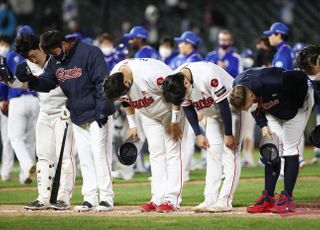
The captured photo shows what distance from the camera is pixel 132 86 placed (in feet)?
34.8

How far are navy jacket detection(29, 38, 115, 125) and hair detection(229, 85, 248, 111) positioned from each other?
5.74ft

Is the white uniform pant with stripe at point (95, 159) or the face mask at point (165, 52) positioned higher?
the face mask at point (165, 52)

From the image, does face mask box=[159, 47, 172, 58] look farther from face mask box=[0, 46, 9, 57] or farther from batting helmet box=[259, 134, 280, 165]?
batting helmet box=[259, 134, 280, 165]

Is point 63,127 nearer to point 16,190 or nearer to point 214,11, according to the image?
point 16,190

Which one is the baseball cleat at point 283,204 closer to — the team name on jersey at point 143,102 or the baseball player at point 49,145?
the team name on jersey at point 143,102

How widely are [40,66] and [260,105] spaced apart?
344 centimetres

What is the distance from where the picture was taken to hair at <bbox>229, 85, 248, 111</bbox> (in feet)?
31.7

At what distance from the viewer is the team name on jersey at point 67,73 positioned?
10820 millimetres

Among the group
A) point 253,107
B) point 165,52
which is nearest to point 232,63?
point 165,52

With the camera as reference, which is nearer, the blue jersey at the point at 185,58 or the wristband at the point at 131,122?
the wristband at the point at 131,122

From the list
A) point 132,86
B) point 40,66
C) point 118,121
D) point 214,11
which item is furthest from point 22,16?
point 132,86

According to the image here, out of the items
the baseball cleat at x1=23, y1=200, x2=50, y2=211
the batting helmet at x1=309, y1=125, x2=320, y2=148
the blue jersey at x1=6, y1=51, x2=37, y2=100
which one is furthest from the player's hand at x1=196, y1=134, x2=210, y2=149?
the blue jersey at x1=6, y1=51, x2=37, y2=100

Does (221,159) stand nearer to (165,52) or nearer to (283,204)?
(283,204)

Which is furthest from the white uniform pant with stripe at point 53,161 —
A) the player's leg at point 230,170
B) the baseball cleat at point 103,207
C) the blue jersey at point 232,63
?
the blue jersey at point 232,63
